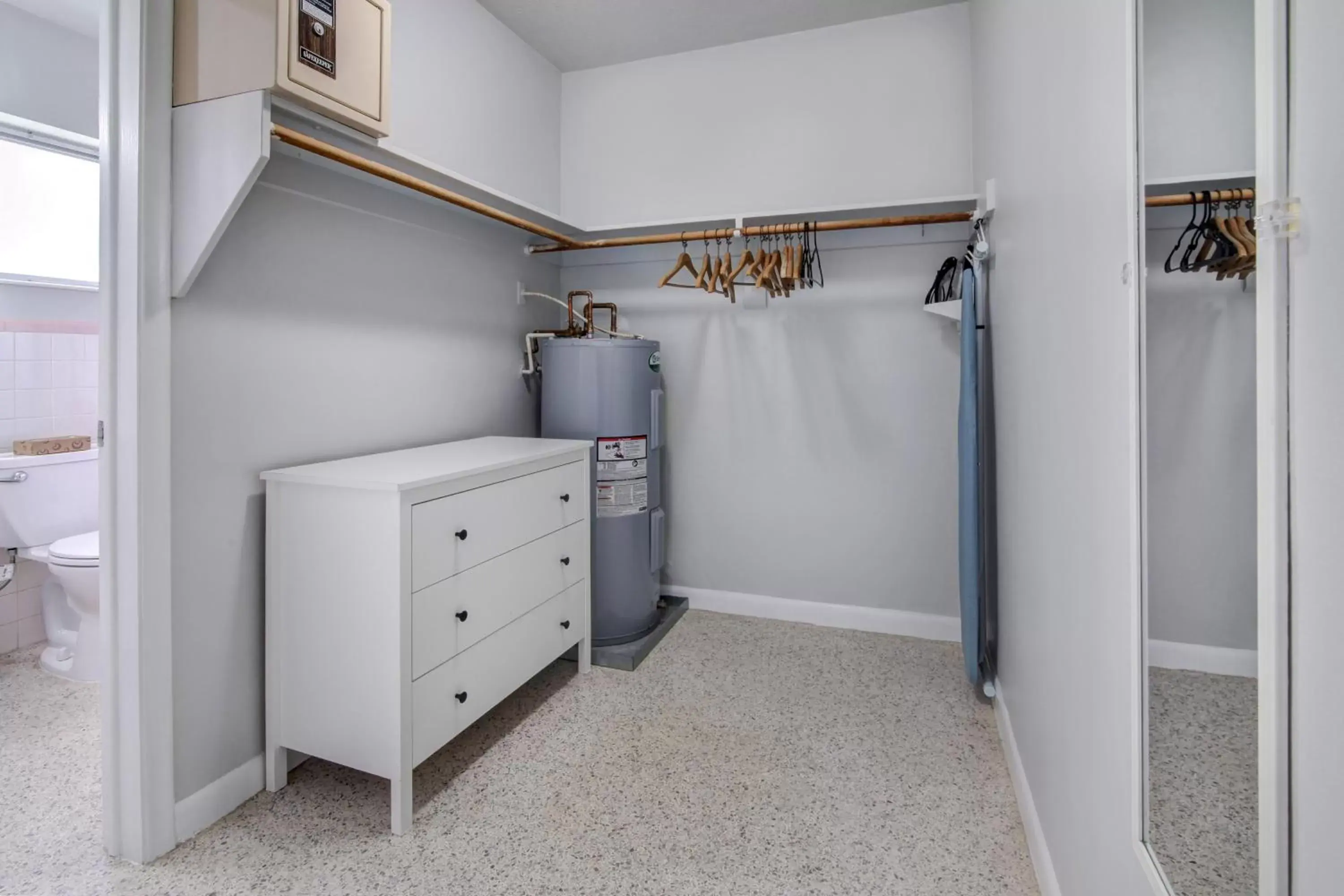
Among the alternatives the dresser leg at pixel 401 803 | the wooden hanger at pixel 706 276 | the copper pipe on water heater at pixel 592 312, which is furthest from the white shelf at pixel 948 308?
the dresser leg at pixel 401 803

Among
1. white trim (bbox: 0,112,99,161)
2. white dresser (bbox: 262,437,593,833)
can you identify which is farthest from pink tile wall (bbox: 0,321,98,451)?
white dresser (bbox: 262,437,593,833)

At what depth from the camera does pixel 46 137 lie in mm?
2629

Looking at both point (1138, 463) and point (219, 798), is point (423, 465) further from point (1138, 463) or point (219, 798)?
point (1138, 463)

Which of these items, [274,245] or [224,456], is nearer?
[224,456]

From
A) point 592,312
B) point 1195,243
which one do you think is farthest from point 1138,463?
point 592,312

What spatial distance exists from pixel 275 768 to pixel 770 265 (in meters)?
2.32

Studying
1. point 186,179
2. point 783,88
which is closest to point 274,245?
point 186,179

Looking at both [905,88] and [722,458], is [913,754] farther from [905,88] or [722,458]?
[905,88]

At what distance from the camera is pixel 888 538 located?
116 inches

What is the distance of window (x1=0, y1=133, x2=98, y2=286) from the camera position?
265cm

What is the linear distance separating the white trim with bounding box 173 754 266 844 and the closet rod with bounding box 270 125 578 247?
162cm

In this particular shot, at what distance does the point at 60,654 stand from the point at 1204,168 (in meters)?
3.57

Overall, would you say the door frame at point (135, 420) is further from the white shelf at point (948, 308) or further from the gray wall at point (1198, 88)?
the white shelf at point (948, 308)

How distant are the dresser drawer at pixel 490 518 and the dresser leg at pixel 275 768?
66 cm
